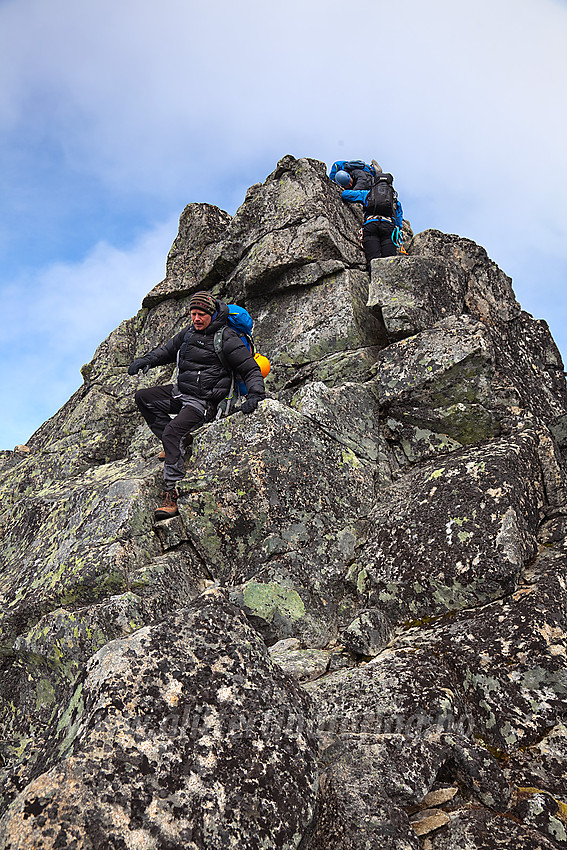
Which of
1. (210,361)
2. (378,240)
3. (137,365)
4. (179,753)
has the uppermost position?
(378,240)

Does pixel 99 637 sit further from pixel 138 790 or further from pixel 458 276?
pixel 458 276

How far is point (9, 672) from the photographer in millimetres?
12336

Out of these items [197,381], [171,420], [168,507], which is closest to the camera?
[168,507]

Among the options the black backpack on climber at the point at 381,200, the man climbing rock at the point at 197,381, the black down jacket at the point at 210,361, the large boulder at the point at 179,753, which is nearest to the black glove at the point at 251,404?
the man climbing rock at the point at 197,381

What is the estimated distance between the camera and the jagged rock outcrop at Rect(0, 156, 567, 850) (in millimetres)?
5660

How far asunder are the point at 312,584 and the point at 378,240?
46.0 ft

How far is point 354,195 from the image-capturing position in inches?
897

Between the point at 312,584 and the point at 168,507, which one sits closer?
the point at 312,584

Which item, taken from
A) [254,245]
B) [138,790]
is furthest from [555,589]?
[254,245]

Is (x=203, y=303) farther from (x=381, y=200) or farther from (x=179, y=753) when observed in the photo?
(x=179, y=753)

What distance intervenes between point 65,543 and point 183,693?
29.4 feet

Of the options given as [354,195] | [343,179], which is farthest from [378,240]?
[343,179]

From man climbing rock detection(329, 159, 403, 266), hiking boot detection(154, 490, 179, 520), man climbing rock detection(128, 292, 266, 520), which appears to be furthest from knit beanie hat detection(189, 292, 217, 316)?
man climbing rock detection(329, 159, 403, 266)

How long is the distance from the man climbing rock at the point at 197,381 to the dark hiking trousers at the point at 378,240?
808 centimetres
